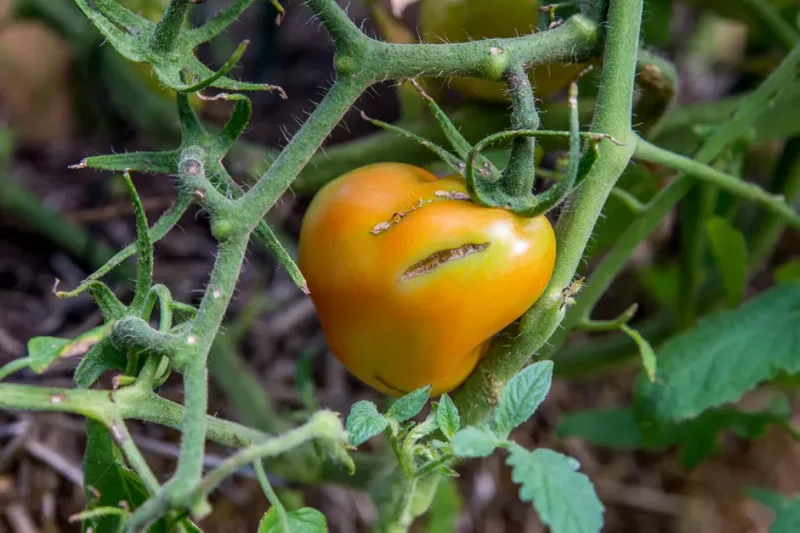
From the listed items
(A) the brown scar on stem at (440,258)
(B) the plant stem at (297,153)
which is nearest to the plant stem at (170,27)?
(B) the plant stem at (297,153)

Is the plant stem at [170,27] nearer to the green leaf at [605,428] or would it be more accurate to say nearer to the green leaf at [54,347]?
the green leaf at [54,347]

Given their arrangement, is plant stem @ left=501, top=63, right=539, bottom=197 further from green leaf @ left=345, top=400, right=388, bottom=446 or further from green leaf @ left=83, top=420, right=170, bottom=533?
green leaf @ left=83, top=420, right=170, bottom=533

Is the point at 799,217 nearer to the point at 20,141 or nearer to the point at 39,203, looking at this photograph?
the point at 39,203

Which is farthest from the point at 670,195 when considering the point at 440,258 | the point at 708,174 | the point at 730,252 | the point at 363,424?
the point at 363,424

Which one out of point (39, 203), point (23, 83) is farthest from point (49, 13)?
point (39, 203)

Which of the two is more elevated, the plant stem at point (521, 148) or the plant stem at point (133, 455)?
the plant stem at point (521, 148)

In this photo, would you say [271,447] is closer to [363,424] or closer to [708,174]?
[363,424]

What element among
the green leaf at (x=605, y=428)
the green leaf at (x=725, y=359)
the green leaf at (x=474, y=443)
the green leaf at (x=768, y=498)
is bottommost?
the green leaf at (x=768, y=498)
